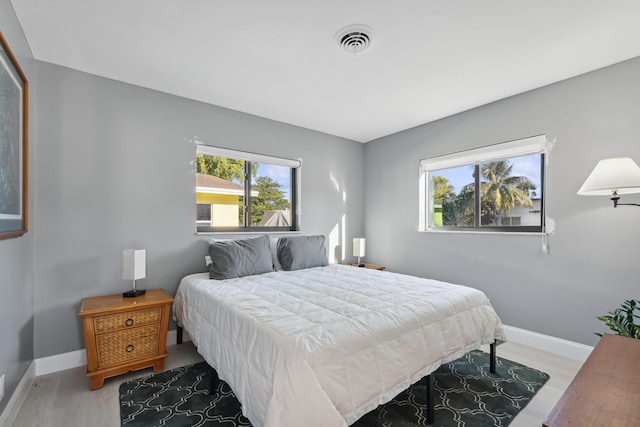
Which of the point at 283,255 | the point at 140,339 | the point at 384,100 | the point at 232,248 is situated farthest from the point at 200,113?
the point at 140,339

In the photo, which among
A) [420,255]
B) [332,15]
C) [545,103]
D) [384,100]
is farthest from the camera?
[420,255]

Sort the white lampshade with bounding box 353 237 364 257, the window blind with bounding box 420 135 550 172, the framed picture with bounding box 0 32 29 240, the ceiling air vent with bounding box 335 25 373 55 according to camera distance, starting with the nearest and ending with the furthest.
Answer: the framed picture with bounding box 0 32 29 240
the ceiling air vent with bounding box 335 25 373 55
the window blind with bounding box 420 135 550 172
the white lampshade with bounding box 353 237 364 257

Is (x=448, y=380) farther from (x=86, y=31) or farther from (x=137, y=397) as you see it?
(x=86, y=31)

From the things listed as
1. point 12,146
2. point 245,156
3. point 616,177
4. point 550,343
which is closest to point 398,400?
point 550,343

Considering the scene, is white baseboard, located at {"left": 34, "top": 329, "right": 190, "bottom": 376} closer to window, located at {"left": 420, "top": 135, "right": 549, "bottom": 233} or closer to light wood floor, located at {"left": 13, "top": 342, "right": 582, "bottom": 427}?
light wood floor, located at {"left": 13, "top": 342, "right": 582, "bottom": 427}

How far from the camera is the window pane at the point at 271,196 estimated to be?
3.64 m

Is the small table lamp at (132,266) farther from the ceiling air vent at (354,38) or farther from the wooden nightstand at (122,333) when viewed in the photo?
Answer: the ceiling air vent at (354,38)

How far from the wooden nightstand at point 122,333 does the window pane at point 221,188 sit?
1.13 m

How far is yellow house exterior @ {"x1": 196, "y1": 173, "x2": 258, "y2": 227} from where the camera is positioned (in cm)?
322

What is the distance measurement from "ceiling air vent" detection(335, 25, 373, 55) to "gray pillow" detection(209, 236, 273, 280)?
194cm

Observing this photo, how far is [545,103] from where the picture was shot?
2779 mm

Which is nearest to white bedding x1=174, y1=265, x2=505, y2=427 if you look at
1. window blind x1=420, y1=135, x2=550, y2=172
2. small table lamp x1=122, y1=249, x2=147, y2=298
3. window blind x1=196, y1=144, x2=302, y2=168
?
small table lamp x1=122, y1=249, x2=147, y2=298

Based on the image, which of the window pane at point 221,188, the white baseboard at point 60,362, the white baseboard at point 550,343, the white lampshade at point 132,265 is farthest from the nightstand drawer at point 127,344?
the white baseboard at point 550,343

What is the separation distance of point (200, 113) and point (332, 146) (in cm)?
186
